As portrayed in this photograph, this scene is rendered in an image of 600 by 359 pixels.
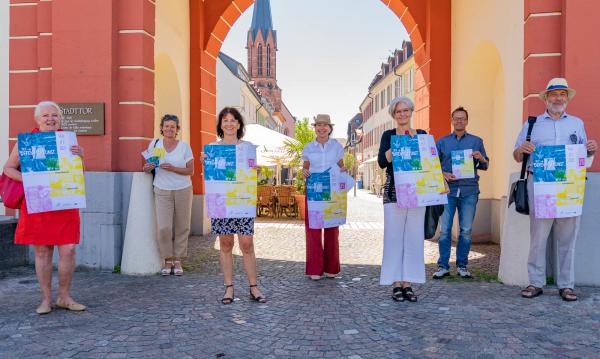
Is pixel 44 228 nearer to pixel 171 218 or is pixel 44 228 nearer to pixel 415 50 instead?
pixel 171 218

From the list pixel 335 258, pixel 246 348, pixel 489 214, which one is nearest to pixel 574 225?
pixel 335 258

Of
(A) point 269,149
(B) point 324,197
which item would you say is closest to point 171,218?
(B) point 324,197

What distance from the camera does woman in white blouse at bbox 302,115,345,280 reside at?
19.7ft

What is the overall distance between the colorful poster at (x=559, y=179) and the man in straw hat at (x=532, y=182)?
13 centimetres

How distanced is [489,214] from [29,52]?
8.22m

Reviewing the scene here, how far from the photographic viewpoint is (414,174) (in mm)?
4824

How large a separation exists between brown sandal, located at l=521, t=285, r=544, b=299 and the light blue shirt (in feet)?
4.84

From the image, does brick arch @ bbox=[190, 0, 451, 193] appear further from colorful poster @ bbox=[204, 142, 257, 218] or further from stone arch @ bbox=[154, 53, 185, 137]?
colorful poster @ bbox=[204, 142, 257, 218]

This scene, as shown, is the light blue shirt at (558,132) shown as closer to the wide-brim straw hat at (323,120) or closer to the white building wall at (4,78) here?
the wide-brim straw hat at (323,120)

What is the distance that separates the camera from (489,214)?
938cm

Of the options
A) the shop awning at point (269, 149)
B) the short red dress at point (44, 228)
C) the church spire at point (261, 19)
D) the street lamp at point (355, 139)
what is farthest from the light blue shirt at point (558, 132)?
the church spire at point (261, 19)

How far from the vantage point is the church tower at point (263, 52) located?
273ft

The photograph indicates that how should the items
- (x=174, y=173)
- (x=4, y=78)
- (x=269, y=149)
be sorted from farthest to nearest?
(x=269, y=149) < (x=4, y=78) < (x=174, y=173)

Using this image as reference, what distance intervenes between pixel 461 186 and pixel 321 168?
178 centimetres
